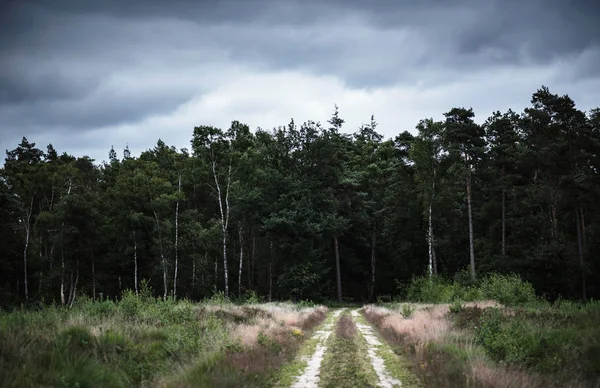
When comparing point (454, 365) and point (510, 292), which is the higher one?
point (454, 365)

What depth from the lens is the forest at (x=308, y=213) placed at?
131 feet

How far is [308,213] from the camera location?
148 feet

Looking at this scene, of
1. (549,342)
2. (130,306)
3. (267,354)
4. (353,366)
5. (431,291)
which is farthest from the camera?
(431,291)

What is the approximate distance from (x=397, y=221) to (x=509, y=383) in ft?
157

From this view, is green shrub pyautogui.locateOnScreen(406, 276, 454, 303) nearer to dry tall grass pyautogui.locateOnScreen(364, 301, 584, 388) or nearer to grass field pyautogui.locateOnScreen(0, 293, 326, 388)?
dry tall grass pyautogui.locateOnScreen(364, 301, 584, 388)

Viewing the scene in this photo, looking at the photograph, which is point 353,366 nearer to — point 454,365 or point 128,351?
point 454,365

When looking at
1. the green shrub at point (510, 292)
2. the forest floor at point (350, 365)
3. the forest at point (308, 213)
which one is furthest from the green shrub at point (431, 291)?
the forest floor at point (350, 365)

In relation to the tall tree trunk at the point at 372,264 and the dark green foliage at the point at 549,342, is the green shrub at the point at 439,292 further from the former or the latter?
the tall tree trunk at the point at 372,264

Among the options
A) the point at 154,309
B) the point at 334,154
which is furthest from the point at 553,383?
the point at 334,154

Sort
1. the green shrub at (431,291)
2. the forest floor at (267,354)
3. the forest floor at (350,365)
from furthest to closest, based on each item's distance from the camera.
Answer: the green shrub at (431,291) → the forest floor at (350,365) → the forest floor at (267,354)

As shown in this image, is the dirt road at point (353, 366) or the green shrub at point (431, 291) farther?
the green shrub at point (431, 291)

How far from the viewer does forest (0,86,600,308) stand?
131ft

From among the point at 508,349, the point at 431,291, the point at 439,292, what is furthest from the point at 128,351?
the point at 431,291

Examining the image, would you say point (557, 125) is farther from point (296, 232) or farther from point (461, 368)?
point (461, 368)
